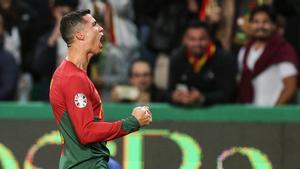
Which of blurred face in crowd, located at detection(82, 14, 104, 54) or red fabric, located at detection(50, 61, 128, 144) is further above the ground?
blurred face in crowd, located at detection(82, 14, 104, 54)

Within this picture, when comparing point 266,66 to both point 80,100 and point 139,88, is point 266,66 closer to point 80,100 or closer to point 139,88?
point 139,88

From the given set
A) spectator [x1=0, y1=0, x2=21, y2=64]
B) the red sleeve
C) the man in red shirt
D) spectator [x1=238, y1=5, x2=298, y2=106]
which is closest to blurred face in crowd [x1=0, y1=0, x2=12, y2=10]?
spectator [x1=0, y1=0, x2=21, y2=64]

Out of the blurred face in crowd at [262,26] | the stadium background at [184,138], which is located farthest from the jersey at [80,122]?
the blurred face in crowd at [262,26]

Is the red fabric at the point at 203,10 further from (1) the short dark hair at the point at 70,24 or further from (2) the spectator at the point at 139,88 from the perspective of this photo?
(1) the short dark hair at the point at 70,24

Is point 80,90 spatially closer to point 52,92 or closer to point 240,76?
point 52,92

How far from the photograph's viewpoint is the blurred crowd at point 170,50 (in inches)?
339

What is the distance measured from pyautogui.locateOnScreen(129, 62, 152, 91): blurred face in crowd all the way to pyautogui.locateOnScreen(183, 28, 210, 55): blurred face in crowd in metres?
0.53

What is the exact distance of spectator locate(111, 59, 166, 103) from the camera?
882 cm

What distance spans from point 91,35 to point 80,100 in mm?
461

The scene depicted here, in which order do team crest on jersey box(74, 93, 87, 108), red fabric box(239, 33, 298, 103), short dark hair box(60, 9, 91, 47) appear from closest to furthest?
team crest on jersey box(74, 93, 87, 108) → short dark hair box(60, 9, 91, 47) → red fabric box(239, 33, 298, 103)

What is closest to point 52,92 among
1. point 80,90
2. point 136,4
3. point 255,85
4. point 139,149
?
point 80,90

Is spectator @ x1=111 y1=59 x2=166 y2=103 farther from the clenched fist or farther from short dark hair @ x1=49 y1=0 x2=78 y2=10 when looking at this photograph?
the clenched fist

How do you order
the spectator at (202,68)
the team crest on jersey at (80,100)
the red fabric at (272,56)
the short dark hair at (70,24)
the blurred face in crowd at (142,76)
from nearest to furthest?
the team crest on jersey at (80,100) < the short dark hair at (70,24) < the spectator at (202,68) < the red fabric at (272,56) < the blurred face in crowd at (142,76)

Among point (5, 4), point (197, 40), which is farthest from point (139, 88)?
point (5, 4)
